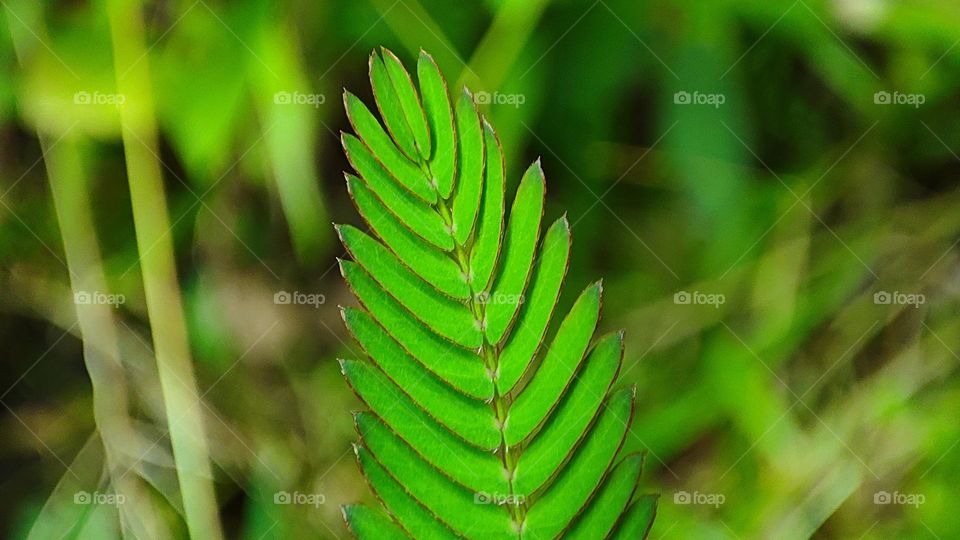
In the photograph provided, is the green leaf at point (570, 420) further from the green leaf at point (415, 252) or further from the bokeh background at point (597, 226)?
the bokeh background at point (597, 226)

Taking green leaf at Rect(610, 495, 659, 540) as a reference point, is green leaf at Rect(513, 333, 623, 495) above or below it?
above

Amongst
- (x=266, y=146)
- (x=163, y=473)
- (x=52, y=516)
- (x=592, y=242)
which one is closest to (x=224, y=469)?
(x=163, y=473)

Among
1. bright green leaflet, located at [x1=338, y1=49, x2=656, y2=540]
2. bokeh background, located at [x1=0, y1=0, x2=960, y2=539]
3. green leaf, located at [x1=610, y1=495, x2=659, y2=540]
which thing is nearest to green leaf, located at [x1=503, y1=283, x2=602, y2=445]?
bright green leaflet, located at [x1=338, y1=49, x2=656, y2=540]

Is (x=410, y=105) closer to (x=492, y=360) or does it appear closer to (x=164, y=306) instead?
(x=492, y=360)

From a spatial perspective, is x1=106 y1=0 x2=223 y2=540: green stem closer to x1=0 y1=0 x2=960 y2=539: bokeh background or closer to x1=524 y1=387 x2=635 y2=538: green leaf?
x1=0 y1=0 x2=960 y2=539: bokeh background

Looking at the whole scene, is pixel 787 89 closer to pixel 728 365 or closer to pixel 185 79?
pixel 728 365

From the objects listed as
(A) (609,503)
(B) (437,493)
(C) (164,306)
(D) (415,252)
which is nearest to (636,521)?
(A) (609,503)
